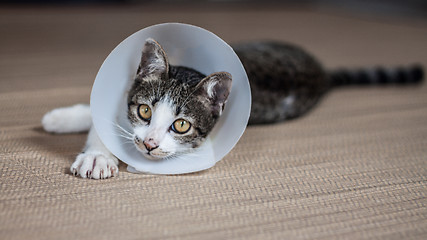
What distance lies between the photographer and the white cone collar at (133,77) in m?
1.28

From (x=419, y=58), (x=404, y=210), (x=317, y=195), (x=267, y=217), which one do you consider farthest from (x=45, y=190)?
(x=419, y=58)

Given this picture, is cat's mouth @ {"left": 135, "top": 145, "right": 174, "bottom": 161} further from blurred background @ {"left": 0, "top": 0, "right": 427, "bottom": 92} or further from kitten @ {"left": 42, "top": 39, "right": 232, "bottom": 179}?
blurred background @ {"left": 0, "top": 0, "right": 427, "bottom": 92}

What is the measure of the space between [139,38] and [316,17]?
3604mm

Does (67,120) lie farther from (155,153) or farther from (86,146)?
(155,153)

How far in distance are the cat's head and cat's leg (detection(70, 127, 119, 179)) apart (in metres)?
0.10

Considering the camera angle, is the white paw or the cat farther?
the white paw

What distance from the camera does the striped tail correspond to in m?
2.28

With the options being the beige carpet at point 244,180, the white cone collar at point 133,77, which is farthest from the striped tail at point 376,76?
the white cone collar at point 133,77

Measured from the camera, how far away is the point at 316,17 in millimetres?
4566

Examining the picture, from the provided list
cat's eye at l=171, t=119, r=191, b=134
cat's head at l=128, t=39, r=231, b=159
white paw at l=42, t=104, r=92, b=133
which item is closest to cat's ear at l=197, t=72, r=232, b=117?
cat's head at l=128, t=39, r=231, b=159

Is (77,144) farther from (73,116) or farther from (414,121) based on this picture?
(414,121)

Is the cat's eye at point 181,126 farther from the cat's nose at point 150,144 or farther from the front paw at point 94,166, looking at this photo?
the front paw at point 94,166

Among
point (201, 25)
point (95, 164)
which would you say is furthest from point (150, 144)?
point (201, 25)

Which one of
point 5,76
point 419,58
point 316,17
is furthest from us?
point 316,17
